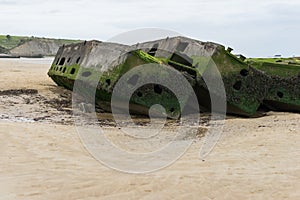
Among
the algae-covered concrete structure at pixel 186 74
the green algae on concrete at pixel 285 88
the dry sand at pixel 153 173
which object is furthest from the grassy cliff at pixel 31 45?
Result: the dry sand at pixel 153 173

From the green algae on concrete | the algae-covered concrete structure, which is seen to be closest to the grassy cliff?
the algae-covered concrete structure

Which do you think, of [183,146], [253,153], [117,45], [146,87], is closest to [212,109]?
[146,87]

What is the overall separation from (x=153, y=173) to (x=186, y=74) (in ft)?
15.8

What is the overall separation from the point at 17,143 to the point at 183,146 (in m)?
2.55

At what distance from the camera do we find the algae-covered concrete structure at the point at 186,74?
8.56m

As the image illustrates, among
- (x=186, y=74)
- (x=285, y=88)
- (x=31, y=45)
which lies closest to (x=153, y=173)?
(x=186, y=74)

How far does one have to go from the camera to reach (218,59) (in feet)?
30.5

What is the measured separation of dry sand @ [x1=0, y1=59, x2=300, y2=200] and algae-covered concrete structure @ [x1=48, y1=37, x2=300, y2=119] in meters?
1.53

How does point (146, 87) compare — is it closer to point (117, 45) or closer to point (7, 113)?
point (117, 45)

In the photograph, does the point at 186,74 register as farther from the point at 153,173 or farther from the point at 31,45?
the point at 31,45

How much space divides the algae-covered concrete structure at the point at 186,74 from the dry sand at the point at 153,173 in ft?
5.01

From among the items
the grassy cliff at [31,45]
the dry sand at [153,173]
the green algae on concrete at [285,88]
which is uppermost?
the grassy cliff at [31,45]

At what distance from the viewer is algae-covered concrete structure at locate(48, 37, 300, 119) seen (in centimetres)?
856

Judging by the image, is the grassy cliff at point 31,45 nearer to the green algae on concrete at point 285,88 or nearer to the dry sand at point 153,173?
the green algae on concrete at point 285,88
